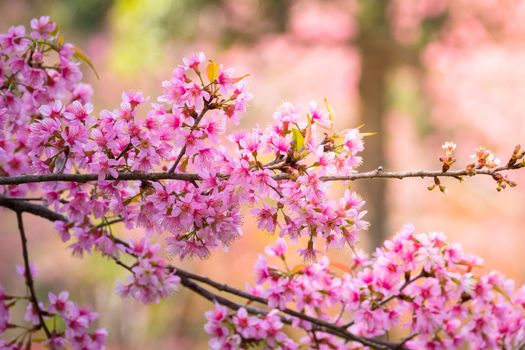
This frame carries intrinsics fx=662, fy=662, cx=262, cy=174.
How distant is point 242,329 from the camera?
4.79 ft

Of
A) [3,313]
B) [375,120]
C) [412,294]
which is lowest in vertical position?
[3,313]

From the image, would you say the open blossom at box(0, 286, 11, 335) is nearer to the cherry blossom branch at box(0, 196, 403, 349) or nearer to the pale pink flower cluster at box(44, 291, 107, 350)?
the pale pink flower cluster at box(44, 291, 107, 350)

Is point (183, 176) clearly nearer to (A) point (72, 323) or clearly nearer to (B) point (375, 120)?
(A) point (72, 323)

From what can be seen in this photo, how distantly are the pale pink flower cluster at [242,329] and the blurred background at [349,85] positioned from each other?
4101 mm

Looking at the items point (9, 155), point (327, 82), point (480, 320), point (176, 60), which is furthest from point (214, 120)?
point (327, 82)

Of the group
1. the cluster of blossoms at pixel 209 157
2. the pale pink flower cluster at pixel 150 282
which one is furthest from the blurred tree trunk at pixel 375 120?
the cluster of blossoms at pixel 209 157

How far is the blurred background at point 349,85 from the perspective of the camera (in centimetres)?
547

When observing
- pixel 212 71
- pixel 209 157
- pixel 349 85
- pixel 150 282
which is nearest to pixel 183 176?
pixel 209 157

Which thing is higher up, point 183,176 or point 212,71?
point 212,71

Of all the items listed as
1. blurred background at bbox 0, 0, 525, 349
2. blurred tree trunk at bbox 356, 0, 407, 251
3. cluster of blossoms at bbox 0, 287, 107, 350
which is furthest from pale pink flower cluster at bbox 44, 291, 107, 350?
blurred tree trunk at bbox 356, 0, 407, 251

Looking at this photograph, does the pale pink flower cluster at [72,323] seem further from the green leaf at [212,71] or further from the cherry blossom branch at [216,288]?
the green leaf at [212,71]

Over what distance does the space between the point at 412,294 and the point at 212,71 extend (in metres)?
0.69

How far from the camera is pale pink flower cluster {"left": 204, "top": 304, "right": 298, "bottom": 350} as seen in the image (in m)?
1.45

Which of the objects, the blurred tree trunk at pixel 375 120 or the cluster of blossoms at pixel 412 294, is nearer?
the cluster of blossoms at pixel 412 294
